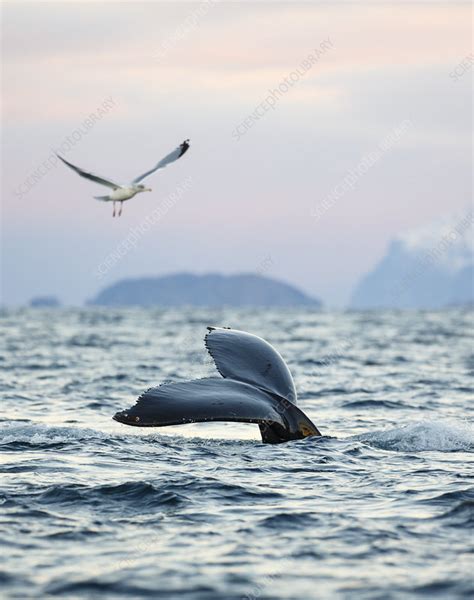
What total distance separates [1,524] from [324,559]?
2508mm

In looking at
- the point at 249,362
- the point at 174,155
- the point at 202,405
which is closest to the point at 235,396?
the point at 202,405

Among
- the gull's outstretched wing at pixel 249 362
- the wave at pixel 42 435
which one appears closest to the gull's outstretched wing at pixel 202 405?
the gull's outstretched wing at pixel 249 362

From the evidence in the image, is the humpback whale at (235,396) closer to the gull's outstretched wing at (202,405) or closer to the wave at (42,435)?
the gull's outstretched wing at (202,405)

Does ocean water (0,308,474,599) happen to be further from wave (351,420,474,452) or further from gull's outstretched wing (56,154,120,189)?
gull's outstretched wing (56,154,120,189)

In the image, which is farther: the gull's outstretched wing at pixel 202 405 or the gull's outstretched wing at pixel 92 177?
the gull's outstretched wing at pixel 92 177

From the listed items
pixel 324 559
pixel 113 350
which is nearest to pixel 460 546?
pixel 324 559

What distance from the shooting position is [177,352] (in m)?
33.4

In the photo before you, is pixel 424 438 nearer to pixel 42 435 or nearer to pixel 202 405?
pixel 202 405

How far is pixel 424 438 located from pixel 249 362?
310 centimetres

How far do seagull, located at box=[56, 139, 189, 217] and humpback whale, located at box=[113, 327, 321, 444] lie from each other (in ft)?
6.58

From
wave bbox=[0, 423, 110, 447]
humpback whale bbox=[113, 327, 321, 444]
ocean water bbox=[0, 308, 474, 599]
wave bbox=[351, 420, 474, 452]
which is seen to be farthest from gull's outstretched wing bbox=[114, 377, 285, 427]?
wave bbox=[0, 423, 110, 447]

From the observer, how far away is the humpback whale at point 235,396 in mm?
8352

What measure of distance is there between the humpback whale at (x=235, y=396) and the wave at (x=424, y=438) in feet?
5.49

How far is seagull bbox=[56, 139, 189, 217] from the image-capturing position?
10.9 meters
